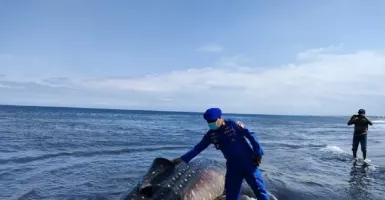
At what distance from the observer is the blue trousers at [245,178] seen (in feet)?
21.9

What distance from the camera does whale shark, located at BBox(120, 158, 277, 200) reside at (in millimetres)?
6645

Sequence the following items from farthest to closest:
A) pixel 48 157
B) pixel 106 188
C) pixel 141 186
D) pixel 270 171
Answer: pixel 48 157, pixel 270 171, pixel 106 188, pixel 141 186

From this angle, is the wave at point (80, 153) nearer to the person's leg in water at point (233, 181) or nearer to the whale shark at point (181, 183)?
the whale shark at point (181, 183)

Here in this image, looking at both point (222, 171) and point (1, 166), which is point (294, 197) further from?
point (1, 166)

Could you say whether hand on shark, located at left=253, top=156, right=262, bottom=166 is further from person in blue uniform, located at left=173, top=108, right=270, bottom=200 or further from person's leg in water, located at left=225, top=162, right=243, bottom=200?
person's leg in water, located at left=225, top=162, right=243, bottom=200

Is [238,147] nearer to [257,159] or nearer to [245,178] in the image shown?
[257,159]

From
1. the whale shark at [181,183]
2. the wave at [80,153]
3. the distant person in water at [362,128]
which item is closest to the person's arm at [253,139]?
the whale shark at [181,183]

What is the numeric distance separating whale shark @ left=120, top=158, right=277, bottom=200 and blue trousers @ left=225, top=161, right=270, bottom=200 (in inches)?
33.2

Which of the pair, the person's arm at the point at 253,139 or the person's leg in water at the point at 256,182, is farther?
the person's leg in water at the point at 256,182

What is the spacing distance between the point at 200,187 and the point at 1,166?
8.78 m

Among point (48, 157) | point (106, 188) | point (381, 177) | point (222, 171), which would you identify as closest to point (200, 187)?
point (222, 171)

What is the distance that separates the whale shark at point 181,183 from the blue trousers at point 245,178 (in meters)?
0.84

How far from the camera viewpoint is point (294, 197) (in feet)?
30.3

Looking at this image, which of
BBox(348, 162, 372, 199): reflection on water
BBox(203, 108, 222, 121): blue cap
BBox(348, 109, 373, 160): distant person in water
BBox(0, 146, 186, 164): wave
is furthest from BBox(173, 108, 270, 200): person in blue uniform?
BBox(348, 109, 373, 160): distant person in water
